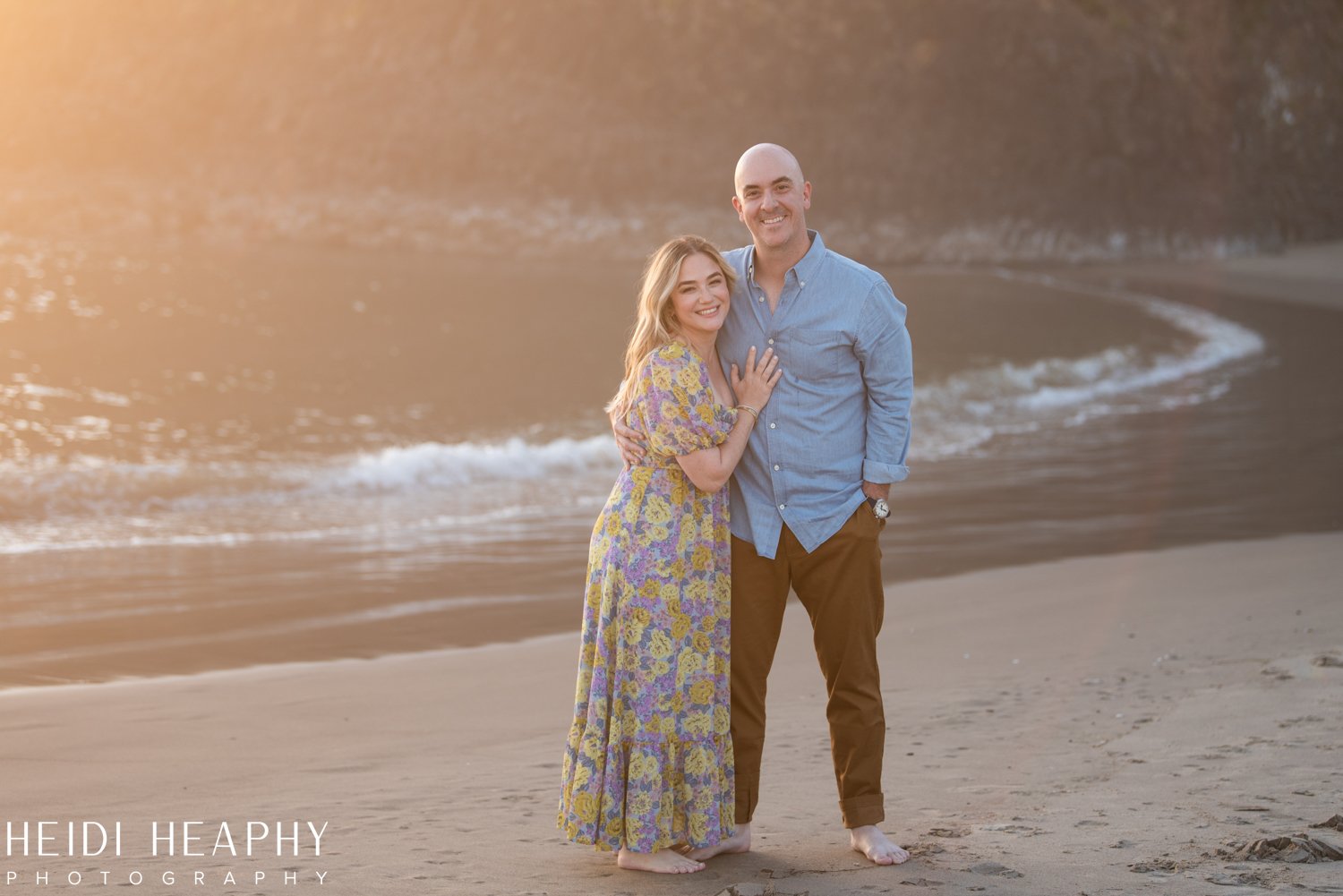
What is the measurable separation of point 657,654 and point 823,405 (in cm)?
80

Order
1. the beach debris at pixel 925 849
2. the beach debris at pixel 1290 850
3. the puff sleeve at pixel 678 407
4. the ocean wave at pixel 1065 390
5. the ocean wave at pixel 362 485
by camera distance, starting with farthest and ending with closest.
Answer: the ocean wave at pixel 1065 390 < the ocean wave at pixel 362 485 < the beach debris at pixel 925 849 < the puff sleeve at pixel 678 407 < the beach debris at pixel 1290 850

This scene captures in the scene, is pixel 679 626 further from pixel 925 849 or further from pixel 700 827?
pixel 925 849

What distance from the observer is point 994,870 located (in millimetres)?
3432

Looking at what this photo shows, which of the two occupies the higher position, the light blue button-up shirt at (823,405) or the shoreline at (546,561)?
the light blue button-up shirt at (823,405)

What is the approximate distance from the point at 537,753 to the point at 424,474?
723 centimetres

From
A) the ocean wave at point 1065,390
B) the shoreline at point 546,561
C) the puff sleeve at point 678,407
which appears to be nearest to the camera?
the puff sleeve at point 678,407

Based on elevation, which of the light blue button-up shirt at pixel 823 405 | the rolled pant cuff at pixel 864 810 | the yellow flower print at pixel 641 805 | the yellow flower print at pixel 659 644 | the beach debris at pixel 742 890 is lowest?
the beach debris at pixel 742 890

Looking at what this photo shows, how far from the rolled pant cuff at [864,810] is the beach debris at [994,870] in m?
0.28

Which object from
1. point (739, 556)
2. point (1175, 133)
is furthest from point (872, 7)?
point (739, 556)

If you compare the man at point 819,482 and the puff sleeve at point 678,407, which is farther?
the man at point 819,482

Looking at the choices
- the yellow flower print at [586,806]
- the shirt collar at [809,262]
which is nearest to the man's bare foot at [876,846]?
the yellow flower print at [586,806]

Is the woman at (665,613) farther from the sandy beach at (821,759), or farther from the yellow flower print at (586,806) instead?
the sandy beach at (821,759)

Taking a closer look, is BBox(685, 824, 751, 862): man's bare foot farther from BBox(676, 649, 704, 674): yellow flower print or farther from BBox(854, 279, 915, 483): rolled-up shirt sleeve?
BBox(854, 279, 915, 483): rolled-up shirt sleeve

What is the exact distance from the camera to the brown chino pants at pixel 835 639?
11.9 feet
